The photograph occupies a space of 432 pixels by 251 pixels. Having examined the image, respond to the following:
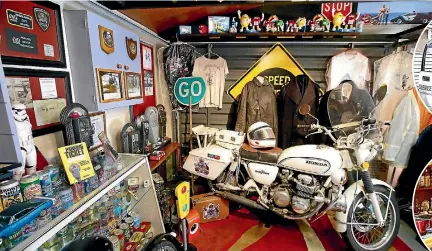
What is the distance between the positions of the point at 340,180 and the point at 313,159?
32 centimetres

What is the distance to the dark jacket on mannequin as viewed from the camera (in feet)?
9.60

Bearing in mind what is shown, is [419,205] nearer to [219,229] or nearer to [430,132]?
[430,132]

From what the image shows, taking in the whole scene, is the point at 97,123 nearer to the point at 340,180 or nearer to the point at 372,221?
the point at 340,180

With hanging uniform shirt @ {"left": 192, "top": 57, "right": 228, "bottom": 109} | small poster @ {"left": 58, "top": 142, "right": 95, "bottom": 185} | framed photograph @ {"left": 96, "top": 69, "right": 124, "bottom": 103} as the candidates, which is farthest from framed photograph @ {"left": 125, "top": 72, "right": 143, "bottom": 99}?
hanging uniform shirt @ {"left": 192, "top": 57, "right": 228, "bottom": 109}

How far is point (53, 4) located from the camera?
4.60ft

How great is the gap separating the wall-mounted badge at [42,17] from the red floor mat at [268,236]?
2.23 m

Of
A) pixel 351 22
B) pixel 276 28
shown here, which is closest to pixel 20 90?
pixel 276 28

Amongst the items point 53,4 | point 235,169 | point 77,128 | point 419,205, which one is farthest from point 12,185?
point 419,205

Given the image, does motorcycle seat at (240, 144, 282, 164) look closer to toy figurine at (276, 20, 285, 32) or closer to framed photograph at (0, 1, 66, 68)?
toy figurine at (276, 20, 285, 32)

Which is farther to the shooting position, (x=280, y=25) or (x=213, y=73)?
(x=213, y=73)

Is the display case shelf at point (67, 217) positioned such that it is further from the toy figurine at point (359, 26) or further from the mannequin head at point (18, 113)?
the toy figurine at point (359, 26)

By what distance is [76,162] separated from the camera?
1.25 meters

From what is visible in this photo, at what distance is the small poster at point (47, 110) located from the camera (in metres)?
1.33

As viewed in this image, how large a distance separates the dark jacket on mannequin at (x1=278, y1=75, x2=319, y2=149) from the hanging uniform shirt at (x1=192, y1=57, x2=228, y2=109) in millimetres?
959
